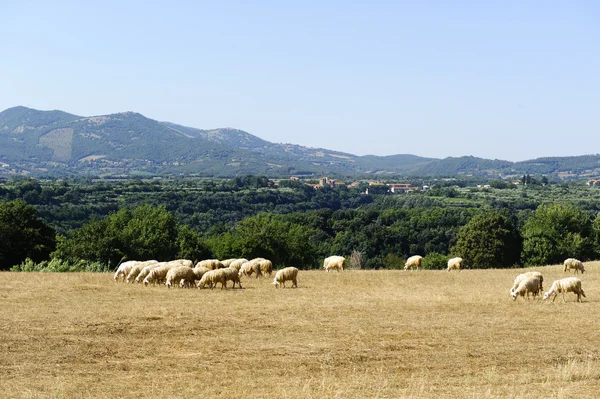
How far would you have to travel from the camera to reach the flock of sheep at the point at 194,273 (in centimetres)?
3219

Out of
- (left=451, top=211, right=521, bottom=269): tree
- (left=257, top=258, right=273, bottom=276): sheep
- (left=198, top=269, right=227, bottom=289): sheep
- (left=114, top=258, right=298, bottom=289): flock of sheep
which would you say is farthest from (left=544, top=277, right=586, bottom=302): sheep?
(left=451, top=211, right=521, bottom=269): tree

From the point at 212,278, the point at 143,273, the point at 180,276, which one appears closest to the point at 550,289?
the point at 212,278

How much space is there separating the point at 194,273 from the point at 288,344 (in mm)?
14147

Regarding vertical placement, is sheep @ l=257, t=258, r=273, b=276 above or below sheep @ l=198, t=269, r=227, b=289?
below

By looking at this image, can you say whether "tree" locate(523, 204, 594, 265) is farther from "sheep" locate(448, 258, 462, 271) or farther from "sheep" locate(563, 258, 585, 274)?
"sheep" locate(563, 258, 585, 274)

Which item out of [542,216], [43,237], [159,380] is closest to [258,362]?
[159,380]

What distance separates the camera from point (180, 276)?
32312 mm

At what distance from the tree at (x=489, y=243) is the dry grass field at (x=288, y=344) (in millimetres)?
36180

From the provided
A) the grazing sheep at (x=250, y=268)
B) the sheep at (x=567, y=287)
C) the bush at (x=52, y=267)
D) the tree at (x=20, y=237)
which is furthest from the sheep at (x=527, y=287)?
the tree at (x=20, y=237)

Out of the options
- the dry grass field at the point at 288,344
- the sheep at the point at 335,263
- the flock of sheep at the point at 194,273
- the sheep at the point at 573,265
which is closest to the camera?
the dry grass field at the point at 288,344

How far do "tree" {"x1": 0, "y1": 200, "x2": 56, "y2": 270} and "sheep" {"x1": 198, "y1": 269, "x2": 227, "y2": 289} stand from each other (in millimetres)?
23131

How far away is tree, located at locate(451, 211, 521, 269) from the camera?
67688mm

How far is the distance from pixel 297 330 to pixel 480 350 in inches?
224

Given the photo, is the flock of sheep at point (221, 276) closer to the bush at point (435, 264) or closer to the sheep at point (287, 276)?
the sheep at point (287, 276)
